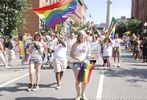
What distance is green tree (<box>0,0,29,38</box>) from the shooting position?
2818 centimetres

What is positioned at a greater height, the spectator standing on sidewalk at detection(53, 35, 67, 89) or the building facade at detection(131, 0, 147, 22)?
the building facade at detection(131, 0, 147, 22)

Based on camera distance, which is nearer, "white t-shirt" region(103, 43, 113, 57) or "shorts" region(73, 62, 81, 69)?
"shorts" region(73, 62, 81, 69)

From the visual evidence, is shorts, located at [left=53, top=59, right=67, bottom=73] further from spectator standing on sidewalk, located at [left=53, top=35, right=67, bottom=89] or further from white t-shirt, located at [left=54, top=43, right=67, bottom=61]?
white t-shirt, located at [left=54, top=43, right=67, bottom=61]

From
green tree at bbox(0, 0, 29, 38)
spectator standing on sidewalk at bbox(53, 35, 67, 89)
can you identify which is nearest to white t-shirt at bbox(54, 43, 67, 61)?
spectator standing on sidewalk at bbox(53, 35, 67, 89)

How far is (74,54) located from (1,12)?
18583mm

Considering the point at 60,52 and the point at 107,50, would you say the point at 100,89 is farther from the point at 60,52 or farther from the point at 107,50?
the point at 107,50

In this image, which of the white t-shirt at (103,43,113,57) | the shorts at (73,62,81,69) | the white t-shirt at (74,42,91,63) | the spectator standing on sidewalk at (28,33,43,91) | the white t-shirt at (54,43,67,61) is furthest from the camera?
the white t-shirt at (103,43,113,57)

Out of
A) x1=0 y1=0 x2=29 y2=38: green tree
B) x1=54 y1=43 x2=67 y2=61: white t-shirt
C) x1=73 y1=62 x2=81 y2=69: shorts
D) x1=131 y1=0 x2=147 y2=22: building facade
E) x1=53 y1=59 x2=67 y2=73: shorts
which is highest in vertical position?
x1=131 y1=0 x2=147 y2=22: building facade

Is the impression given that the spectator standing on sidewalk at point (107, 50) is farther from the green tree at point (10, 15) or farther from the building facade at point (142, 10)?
the building facade at point (142, 10)

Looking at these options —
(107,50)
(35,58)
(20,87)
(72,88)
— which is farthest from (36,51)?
(107,50)

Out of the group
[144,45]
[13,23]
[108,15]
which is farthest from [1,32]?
[108,15]

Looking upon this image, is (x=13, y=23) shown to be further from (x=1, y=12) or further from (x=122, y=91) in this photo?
(x=122, y=91)

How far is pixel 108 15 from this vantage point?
48188 millimetres

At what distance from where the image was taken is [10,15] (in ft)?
93.7
